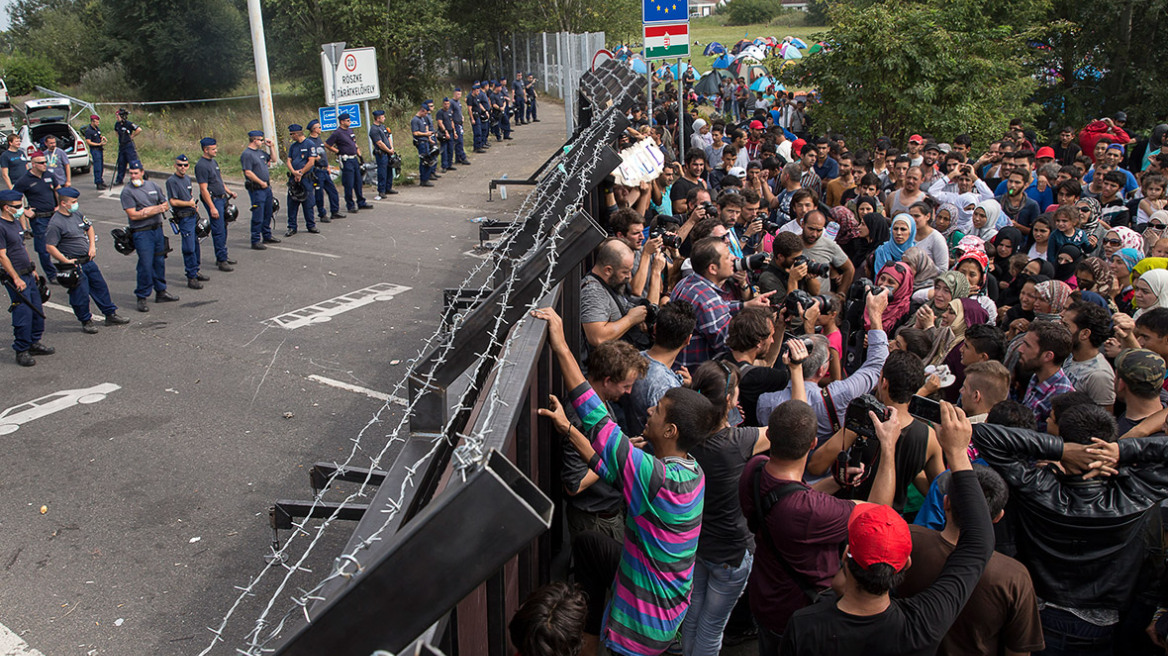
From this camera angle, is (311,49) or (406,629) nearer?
(406,629)

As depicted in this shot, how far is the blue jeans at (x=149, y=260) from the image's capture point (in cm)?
1066

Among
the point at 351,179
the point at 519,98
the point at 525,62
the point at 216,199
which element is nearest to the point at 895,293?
the point at 216,199

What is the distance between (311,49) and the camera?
33.7m

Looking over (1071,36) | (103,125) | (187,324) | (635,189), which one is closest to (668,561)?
(635,189)

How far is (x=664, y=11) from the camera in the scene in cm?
1030

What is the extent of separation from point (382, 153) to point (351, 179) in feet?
5.17

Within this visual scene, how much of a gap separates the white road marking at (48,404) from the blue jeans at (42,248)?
3.96 m

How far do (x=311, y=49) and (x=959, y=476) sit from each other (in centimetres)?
3476

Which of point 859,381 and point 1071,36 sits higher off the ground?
point 1071,36

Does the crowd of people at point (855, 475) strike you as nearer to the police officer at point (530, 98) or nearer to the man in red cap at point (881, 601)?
the man in red cap at point (881, 601)

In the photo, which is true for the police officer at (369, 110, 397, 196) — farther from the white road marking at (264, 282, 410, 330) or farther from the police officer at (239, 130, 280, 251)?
the white road marking at (264, 282, 410, 330)

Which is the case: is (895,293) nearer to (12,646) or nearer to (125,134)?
(12,646)

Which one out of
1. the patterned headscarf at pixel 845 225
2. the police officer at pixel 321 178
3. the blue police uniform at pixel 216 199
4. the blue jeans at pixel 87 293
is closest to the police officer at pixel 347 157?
the police officer at pixel 321 178

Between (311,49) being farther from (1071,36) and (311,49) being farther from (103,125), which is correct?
(1071,36)
